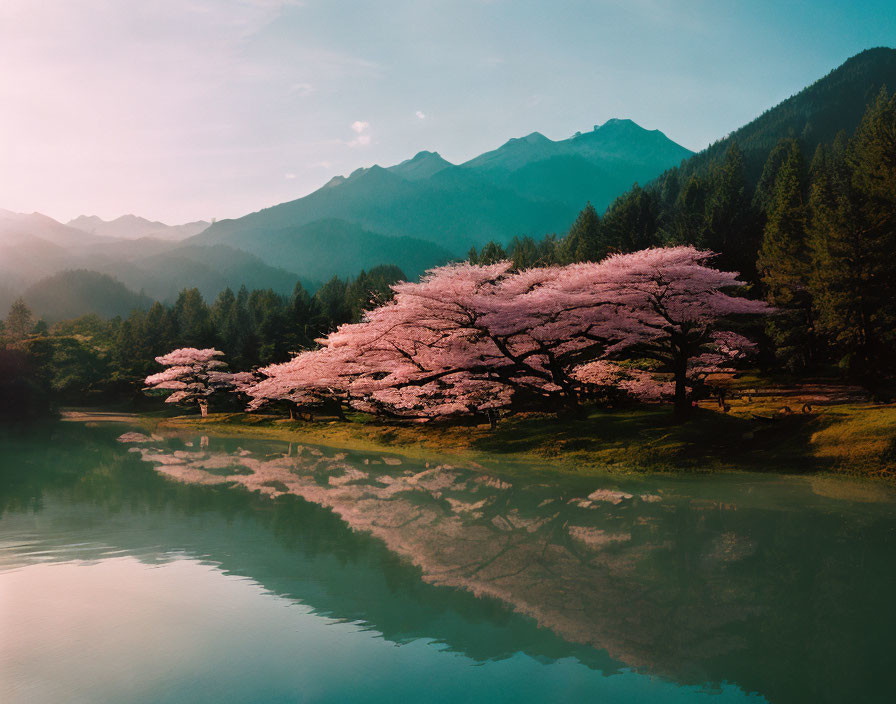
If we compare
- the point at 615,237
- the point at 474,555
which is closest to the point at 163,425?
the point at 474,555

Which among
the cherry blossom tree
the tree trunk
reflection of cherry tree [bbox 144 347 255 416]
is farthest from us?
reflection of cherry tree [bbox 144 347 255 416]

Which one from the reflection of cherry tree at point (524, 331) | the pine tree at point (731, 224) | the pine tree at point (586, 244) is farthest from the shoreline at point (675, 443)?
the pine tree at point (586, 244)

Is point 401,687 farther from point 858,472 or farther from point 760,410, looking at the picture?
point 760,410

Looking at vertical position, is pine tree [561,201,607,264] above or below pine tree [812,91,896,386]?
above

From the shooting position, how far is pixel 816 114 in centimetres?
11806

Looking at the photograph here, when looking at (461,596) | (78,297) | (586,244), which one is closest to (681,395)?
(461,596)

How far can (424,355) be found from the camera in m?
24.6

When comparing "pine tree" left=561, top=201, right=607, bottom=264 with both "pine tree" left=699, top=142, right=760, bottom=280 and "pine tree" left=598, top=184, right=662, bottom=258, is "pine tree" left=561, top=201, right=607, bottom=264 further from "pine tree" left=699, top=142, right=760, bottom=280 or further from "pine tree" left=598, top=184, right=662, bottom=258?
"pine tree" left=699, top=142, right=760, bottom=280

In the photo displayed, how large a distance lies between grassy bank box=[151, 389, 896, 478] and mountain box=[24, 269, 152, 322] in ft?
561

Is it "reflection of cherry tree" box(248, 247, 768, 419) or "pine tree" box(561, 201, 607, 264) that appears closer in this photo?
"reflection of cherry tree" box(248, 247, 768, 419)

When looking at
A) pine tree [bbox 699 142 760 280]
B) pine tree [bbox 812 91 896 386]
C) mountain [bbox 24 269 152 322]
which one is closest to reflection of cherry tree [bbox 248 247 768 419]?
pine tree [bbox 699 142 760 280]

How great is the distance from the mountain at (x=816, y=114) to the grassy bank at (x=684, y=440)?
96630 millimetres

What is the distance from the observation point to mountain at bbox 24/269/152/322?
522ft

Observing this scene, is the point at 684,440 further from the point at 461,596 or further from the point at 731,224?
the point at 731,224
